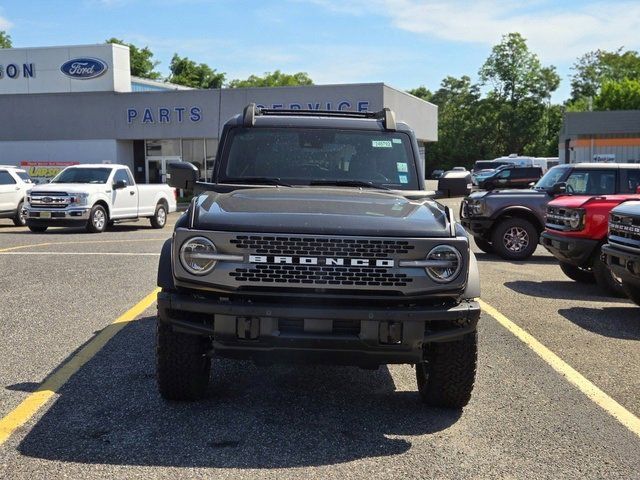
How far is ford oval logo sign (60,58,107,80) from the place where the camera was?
122 feet

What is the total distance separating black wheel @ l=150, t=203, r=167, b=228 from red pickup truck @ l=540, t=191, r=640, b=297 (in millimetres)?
13335

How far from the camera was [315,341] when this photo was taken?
13.5 feet

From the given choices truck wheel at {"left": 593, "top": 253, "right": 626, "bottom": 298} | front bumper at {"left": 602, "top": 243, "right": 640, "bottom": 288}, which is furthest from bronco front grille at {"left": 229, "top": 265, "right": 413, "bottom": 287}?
truck wheel at {"left": 593, "top": 253, "right": 626, "bottom": 298}

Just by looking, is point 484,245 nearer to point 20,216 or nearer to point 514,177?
point 20,216

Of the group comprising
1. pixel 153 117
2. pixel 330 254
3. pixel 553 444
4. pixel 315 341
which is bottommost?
pixel 553 444

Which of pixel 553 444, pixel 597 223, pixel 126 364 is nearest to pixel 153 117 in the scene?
pixel 597 223

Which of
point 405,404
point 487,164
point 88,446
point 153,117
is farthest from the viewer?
point 487,164

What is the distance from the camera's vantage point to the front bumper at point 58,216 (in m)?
18.2

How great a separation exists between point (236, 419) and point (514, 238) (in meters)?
9.85

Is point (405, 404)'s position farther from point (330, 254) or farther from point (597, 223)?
point (597, 223)

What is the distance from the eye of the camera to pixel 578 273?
1084cm

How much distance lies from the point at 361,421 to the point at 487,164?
198ft

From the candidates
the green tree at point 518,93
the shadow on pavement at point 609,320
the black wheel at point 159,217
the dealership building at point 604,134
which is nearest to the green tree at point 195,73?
the green tree at point 518,93

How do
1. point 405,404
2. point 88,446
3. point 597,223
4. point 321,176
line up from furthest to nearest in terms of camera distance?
point 597,223 < point 321,176 < point 405,404 < point 88,446
